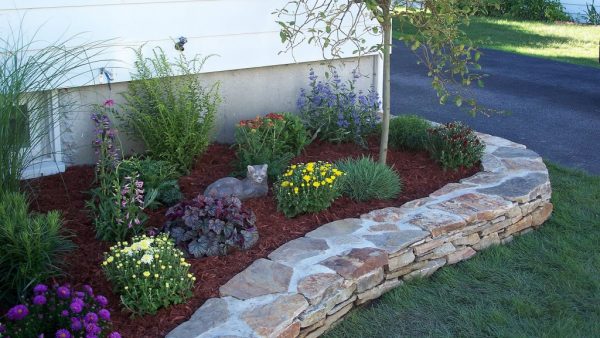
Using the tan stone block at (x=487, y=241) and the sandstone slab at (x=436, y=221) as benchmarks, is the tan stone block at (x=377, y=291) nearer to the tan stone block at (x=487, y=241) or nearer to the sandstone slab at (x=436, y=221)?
the sandstone slab at (x=436, y=221)

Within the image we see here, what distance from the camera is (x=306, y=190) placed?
14.9ft

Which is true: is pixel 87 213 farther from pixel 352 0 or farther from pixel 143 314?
pixel 352 0

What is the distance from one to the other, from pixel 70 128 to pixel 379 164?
7.17 ft

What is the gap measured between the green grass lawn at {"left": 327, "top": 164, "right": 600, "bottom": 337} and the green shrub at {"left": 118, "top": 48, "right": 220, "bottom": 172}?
1.80 metres

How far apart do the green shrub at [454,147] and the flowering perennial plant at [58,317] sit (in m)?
3.04

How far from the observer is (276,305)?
11.8ft

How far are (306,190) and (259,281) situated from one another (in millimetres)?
911

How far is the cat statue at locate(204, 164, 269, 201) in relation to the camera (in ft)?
15.3

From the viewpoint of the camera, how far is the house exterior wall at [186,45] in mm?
4993

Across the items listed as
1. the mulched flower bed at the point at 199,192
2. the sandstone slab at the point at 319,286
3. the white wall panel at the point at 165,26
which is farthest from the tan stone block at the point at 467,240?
the white wall panel at the point at 165,26

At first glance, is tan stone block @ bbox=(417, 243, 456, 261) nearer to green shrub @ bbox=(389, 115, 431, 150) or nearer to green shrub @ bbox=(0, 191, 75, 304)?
green shrub @ bbox=(389, 115, 431, 150)

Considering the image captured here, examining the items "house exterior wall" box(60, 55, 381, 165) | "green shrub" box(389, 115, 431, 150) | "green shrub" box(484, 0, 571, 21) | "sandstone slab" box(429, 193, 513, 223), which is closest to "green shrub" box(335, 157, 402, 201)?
"sandstone slab" box(429, 193, 513, 223)

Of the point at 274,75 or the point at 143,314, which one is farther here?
the point at 274,75

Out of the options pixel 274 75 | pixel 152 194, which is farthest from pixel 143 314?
pixel 274 75
